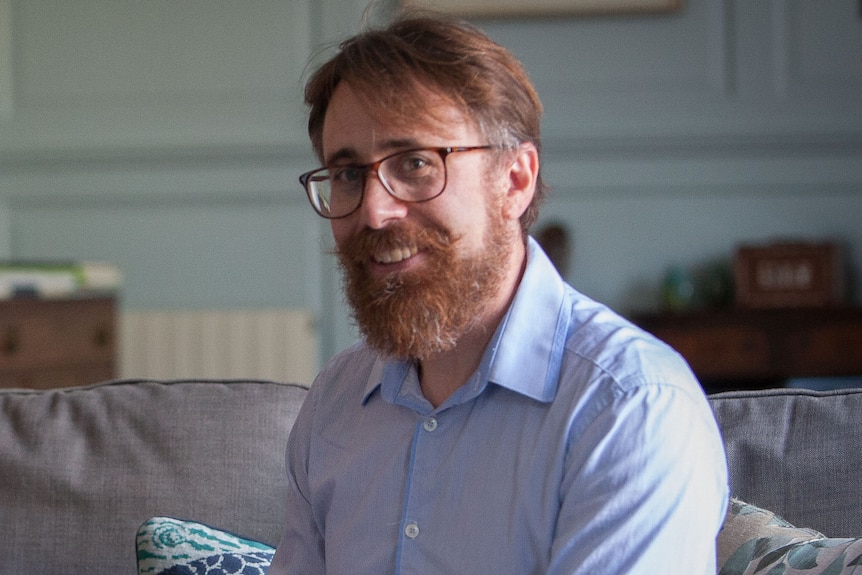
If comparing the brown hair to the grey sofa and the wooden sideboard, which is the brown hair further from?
the wooden sideboard

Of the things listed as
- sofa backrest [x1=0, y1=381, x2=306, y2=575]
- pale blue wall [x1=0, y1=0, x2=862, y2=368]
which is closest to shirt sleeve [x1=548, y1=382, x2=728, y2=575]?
sofa backrest [x1=0, y1=381, x2=306, y2=575]

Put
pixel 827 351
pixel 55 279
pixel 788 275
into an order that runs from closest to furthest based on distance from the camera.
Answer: pixel 55 279 → pixel 827 351 → pixel 788 275

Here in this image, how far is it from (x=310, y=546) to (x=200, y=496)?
221mm

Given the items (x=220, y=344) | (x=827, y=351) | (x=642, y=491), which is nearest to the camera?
(x=642, y=491)

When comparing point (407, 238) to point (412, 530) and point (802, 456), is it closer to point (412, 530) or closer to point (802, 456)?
point (412, 530)

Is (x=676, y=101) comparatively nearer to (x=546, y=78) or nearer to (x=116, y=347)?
(x=546, y=78)

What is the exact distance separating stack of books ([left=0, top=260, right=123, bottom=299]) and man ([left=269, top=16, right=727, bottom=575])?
1849 mm

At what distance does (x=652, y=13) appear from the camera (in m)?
3.55

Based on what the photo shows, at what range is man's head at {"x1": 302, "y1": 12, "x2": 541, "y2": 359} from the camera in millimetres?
1229

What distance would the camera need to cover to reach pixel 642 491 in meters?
0.98

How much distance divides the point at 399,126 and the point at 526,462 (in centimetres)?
41

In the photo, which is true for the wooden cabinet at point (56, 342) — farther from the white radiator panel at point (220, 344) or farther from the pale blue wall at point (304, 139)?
the pale blue wall at point (304, 139)

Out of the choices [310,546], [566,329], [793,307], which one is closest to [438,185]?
[566,329]

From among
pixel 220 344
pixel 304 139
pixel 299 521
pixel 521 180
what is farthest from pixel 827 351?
pixel 299 521
